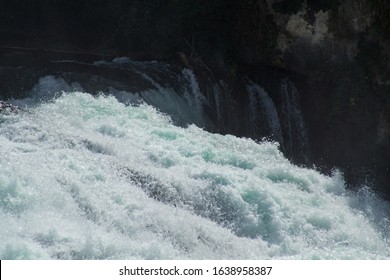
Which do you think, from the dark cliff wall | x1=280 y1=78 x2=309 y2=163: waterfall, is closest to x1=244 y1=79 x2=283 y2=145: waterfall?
x1=280 y1=78 x2=309 y2=163: waterfall

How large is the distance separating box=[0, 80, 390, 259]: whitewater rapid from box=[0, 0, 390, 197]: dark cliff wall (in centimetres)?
242

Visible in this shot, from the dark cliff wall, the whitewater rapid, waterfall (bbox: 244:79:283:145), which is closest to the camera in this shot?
the whitewater rapid

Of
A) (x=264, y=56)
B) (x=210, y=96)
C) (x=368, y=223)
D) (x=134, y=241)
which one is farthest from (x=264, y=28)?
(x=134, y=241)

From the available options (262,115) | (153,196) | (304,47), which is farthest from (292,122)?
(153,196)

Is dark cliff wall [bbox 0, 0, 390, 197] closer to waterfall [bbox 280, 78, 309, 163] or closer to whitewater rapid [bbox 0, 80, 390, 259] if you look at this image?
waterfall [bbox 280, 78, 309, 163]

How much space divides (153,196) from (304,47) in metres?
7.14

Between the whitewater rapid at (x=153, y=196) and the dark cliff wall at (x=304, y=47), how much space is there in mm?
2417

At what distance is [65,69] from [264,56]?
4.82 meters

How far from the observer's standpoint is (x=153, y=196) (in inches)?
403

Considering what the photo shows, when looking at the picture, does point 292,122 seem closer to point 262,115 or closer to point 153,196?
point 262,115

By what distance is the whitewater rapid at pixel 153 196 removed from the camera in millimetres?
8906

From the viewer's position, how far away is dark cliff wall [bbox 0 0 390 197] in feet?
48.8

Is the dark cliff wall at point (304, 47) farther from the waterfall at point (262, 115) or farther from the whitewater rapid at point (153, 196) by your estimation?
the whitewater rapid at point (153, 196)

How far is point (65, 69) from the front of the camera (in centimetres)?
1441
